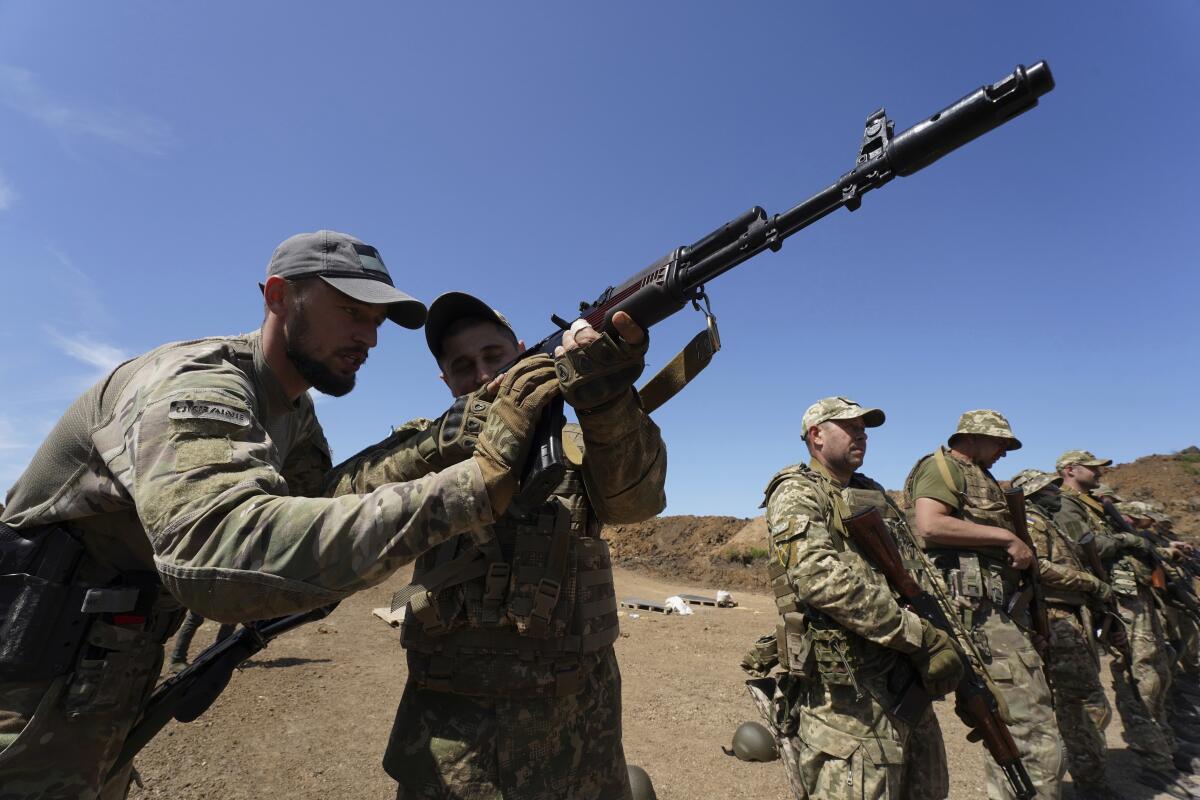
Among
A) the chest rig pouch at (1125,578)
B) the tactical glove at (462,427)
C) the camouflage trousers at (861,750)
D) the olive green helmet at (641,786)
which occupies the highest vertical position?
the chest rig pouch at (1125,578)

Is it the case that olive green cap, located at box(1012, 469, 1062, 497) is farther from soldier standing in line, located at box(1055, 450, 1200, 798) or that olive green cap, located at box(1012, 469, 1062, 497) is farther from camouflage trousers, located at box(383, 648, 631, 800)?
camouflage trousers, located at box(383, 648, 631, 800)

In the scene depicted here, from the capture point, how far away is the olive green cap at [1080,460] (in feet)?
29.2

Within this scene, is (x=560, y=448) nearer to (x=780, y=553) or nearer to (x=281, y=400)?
(x=281, y=400)

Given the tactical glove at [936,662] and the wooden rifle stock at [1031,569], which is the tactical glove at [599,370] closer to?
the tactical glove at [936,662]

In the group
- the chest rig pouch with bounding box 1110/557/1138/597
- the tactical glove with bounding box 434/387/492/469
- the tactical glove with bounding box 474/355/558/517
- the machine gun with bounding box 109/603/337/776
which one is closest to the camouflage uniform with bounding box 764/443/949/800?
the tactical glove with bounding box 434/387/492/469

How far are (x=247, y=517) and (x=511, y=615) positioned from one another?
1127 millimetres

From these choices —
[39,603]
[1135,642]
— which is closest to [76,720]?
[39,603]

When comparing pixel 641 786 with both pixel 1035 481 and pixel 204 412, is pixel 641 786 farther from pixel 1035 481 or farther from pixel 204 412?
pixel 1035 481

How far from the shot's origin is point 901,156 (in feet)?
7.17

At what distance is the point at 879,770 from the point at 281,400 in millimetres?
3579

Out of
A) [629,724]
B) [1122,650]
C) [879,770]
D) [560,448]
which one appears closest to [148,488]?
[560,448]

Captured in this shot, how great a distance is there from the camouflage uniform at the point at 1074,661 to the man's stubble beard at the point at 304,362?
6360mm

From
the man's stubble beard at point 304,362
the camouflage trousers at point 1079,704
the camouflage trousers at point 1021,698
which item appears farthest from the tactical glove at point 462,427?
the camouflage trousers at point 1079,704

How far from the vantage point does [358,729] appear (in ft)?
20.2
